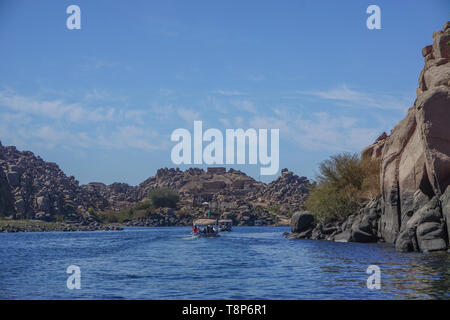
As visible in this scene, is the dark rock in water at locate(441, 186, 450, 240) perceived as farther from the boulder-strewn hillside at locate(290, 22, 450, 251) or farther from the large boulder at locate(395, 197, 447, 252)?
the large boulder at locate(395, 197, 447, 252)

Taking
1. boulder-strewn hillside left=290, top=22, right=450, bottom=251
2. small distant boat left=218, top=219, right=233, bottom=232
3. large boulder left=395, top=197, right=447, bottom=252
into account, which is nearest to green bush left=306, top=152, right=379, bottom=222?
boulder-strewn hillside left=290, top=22, right=450, bottom=251

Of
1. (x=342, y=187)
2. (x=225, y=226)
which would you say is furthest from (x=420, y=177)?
(x=225, y=226)

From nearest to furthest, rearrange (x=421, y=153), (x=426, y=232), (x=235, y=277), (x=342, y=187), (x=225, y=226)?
(x=235, y=277) < (x=426, y=232) < (x=421, y=153) < (x=342, y=187) < (x=225, y=226)

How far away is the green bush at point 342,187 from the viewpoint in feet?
217

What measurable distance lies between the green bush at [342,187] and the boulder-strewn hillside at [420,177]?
4063mm

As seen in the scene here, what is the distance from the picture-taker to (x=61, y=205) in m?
188

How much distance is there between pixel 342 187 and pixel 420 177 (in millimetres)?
22681

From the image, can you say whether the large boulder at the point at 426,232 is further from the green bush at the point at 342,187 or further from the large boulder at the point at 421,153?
the green bush at the point at 342,187

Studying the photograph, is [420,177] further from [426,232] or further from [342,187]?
[342,187]

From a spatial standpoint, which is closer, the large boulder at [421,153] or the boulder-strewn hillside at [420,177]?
the boulder-strewn hillside at [420,177]

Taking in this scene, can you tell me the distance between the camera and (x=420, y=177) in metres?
46.3

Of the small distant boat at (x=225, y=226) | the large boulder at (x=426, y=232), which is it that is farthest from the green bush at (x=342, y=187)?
the small distant boat at (x=225, y=226)
